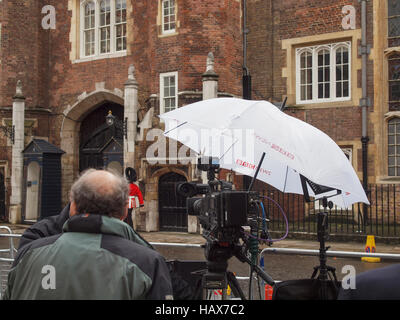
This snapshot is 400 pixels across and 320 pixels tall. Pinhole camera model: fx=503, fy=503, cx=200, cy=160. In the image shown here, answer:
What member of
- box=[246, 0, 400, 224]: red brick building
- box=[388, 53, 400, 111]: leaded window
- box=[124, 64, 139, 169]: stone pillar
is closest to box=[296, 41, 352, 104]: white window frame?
box=[246, 0, 400, 224]: red brick building

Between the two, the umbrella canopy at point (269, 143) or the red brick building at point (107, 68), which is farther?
the red brick building at point (107, 68)

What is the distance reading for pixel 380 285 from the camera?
190 centimetres

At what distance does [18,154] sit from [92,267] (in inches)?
699

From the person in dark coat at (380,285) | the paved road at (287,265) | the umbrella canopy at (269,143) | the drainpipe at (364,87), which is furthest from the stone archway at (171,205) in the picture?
the person in dark coat at (380,285)

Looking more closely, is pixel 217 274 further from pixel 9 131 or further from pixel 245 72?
pixel 9 131

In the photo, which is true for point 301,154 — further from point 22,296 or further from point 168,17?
point 168,17

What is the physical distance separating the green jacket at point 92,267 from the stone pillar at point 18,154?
683 inches

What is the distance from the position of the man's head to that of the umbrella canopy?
184 cm

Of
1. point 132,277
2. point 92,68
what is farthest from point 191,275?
point 92,68

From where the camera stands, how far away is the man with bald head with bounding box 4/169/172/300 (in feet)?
7.32

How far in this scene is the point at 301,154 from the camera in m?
3.96

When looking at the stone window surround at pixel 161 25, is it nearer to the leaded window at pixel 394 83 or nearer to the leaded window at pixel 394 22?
the leaded window at pixel 394 22

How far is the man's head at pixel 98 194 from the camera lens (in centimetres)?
237

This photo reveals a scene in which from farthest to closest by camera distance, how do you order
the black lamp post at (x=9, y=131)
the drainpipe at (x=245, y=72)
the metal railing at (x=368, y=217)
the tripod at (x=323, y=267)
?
1. the black lamp post at (x=9, y=131)
2. the drainpipe at (x=245, y=72)
3. the metal railing at (x=368, y=217)
4. the tripod at (x=323, y=267)
